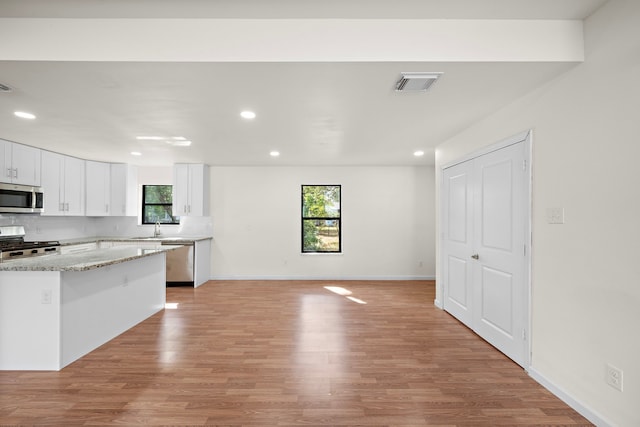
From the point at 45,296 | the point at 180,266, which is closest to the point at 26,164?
the point at 180,266

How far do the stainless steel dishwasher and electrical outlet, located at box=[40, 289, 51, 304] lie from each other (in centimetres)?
305

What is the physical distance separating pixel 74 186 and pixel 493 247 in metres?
6.74

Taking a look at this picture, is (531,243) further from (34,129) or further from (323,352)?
(34,129)

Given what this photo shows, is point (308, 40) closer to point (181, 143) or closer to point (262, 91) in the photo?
point (262, 91)

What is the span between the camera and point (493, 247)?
10.2 ft

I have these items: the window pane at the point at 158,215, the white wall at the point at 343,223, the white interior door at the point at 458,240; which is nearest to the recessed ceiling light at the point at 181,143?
the white wall at the point at 343,223

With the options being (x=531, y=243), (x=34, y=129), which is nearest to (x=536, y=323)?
(x=531, y=243)

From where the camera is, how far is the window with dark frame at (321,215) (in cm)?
649

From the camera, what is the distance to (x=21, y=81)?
92.9 inches

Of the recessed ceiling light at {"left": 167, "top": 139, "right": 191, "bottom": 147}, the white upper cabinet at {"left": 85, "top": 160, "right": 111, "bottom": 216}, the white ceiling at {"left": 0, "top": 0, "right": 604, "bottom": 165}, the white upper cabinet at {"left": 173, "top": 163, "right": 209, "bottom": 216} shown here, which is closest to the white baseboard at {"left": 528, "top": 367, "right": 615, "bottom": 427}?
the white ceiling at {"left": 0, "top": 0, "right": 604, "bottom": 165}

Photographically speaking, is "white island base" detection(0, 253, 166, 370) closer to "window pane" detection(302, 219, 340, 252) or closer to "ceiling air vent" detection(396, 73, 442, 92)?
"ceiling air vent" detection(396, 73, 442, 92)

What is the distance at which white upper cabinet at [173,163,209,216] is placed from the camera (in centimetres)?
604

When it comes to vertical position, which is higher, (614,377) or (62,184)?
(62,184)

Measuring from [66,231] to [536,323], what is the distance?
738 cm
